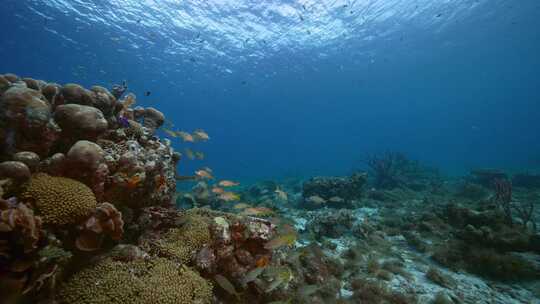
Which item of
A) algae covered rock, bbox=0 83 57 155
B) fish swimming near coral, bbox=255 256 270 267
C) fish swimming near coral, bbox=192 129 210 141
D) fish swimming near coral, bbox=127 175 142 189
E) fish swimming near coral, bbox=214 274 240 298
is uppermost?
fish swimming near coral, bbox=192 129 210 141

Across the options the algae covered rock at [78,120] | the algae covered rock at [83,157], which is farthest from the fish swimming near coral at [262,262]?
the algae covered rock at [78,120]

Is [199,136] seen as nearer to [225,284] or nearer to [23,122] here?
[23,122]

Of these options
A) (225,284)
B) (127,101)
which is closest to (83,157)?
(127,101)

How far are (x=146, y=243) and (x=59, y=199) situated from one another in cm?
160

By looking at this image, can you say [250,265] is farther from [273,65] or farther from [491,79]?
[491,79]

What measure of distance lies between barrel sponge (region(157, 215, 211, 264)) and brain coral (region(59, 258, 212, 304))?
1.03ft

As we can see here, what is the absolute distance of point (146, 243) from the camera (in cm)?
461

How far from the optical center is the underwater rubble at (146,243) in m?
3.42

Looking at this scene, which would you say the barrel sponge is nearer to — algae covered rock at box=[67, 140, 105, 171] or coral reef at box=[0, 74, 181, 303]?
coral reef at box=[0, 74, 181, 303]

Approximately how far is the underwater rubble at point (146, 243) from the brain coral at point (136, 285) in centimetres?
1

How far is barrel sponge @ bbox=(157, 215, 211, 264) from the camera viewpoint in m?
4.49

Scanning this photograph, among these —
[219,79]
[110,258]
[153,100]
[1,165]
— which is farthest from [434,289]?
[153,100]

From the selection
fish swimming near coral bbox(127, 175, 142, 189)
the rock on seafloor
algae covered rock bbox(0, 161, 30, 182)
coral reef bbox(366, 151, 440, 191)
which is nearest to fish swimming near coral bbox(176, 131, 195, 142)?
the rock on seafloor

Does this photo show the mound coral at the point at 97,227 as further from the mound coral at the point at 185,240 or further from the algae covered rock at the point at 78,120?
the algae covered rock at the point at 78,120
